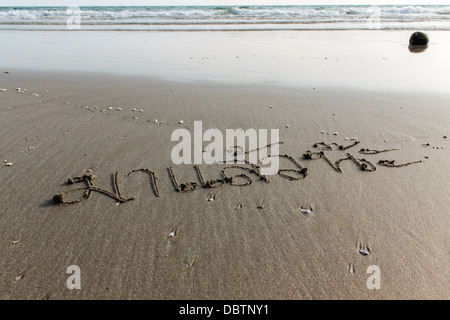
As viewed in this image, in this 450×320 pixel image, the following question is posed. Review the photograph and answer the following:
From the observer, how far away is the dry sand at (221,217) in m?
2.18

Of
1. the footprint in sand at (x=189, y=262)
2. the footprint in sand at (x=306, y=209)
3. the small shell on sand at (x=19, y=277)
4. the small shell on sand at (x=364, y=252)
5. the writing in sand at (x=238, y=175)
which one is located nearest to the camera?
the small shell on sand at (x=19, y=277)

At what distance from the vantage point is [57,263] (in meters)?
2.31

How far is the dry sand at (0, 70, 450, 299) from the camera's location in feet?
7.14

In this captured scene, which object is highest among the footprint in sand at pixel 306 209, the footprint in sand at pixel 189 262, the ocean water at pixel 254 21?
the ocean water at pixel 254 21

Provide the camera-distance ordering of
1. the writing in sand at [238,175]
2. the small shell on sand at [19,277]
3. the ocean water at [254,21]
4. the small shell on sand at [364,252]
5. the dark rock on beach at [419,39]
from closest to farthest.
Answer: the small shell on sand at [19,277] → the small shell on sand at [364,252] → the writing in sand at [238,175] → the dark rock on beach at [419,39] → the ocean water at [254,21]

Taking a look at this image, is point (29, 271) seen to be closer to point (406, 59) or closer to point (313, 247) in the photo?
point (313, 247)

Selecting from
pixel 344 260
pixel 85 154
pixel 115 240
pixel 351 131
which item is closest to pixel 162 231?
pixel 115 240

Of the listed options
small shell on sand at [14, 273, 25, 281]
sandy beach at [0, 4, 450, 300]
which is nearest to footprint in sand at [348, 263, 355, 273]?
sandy beach at [0, 4, 450, 300]

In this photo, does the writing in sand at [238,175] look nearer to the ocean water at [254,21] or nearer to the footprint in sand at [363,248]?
the footprint in sand at [363,248]

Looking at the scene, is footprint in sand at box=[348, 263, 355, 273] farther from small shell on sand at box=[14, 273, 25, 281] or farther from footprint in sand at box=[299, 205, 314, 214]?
small shell on sand at box=[14, 273, 25, 281]

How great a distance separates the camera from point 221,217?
9.32 feet

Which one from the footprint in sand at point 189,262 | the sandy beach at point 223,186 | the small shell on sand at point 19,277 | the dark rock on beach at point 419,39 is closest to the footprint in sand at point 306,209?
the sandy beach at point 223,186

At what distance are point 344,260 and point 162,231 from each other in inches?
58.1

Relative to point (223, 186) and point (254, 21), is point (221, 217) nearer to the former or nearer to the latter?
point (223, 186)
